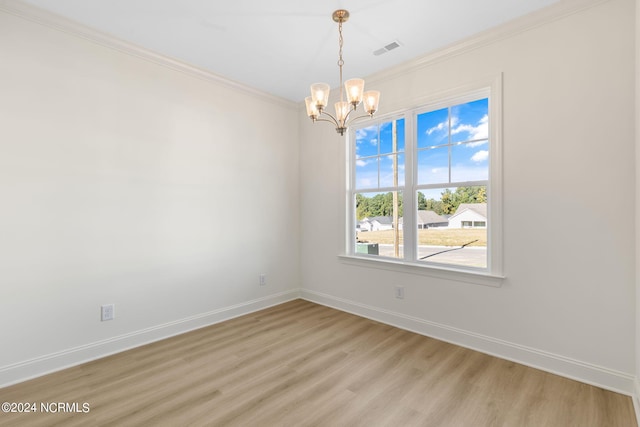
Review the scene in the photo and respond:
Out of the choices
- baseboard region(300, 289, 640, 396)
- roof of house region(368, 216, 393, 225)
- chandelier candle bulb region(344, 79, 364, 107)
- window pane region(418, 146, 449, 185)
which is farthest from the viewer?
roof of house region(368, 216, 393, 225)

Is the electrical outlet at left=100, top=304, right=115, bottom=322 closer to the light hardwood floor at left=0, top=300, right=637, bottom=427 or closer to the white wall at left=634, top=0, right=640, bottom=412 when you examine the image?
the light hardwood floor at left=0, top=300, right=637, bottom=427

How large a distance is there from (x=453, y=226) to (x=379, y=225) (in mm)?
877

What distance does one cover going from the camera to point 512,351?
2488mm

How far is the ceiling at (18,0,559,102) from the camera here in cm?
225

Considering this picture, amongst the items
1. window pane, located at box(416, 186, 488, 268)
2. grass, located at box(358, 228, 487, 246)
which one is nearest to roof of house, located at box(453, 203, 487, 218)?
window pane, located at box(416, 186, 488, 268)

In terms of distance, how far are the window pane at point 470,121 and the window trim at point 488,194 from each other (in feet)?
0.22

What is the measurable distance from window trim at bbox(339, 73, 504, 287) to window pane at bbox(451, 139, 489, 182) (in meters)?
0.11

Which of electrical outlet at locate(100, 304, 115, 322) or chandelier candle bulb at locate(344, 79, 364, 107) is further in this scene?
electrical outlet at locate(100, 304, 115, 322)

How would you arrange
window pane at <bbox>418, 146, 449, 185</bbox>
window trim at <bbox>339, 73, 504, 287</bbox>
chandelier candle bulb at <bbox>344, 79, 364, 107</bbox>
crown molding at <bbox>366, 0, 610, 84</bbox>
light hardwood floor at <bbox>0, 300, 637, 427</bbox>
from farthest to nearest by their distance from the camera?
window pane at <bbox>418, 146, 449, 185</bbox>, window trim at <bbox>339, 73, 504, 287</bbox>, crown molding at <bbox>366, 0, 610, 84</bbox>, chandelier candle bulb at <bbox>344, 79, 364, 107</bbox>, light hardwood floor at <bbox>0, 300, 637, 427</bbox>

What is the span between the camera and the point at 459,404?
194 centimetres

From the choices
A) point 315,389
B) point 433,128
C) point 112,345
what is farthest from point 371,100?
point 112,345

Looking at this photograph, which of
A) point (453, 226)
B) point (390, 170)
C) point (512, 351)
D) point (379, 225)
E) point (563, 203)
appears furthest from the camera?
point (379, 225)

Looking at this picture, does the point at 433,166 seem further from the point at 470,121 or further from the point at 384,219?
the point at 384,219

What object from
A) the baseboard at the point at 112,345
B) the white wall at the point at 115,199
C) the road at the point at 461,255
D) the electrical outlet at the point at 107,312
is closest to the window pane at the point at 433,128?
the road at the point at 461,255
